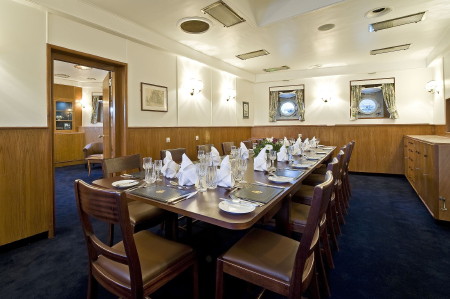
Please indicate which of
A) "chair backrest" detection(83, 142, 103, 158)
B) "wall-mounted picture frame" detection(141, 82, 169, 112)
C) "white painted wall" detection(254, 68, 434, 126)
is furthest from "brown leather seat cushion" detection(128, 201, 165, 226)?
"white painted wall" detection(254, 68, 434, 126)

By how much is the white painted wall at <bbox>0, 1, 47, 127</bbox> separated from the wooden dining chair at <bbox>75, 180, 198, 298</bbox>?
6.30ft

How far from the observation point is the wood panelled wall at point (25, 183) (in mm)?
2352

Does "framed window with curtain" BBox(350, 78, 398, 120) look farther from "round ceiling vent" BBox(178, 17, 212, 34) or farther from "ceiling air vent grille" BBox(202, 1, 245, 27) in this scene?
"round ceiling vent" BBox(178, 17, 212, 34)

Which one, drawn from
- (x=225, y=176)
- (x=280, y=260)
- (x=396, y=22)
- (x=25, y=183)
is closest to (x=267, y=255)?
(x=280, y=260)

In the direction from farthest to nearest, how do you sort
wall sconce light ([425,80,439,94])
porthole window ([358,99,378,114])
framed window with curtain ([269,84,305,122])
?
framed window with curtain ([269,84,305,122]) < porthole window ([358,99,378,114]) < wall sconce light ([425,80,439,94])

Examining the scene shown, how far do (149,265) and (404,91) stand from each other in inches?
270

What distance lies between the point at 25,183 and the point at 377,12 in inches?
196

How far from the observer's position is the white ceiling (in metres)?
3.19

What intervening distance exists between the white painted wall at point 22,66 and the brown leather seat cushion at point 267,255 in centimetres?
261

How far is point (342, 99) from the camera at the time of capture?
6.39m

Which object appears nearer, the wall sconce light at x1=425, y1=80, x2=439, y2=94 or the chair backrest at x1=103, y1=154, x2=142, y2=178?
the chair backrest at x1=103, y1=154, x2=142, y2=178

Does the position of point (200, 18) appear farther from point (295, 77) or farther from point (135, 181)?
point (295, 77)

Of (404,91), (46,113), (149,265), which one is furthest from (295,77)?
(149,265)

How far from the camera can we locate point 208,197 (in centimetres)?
144
